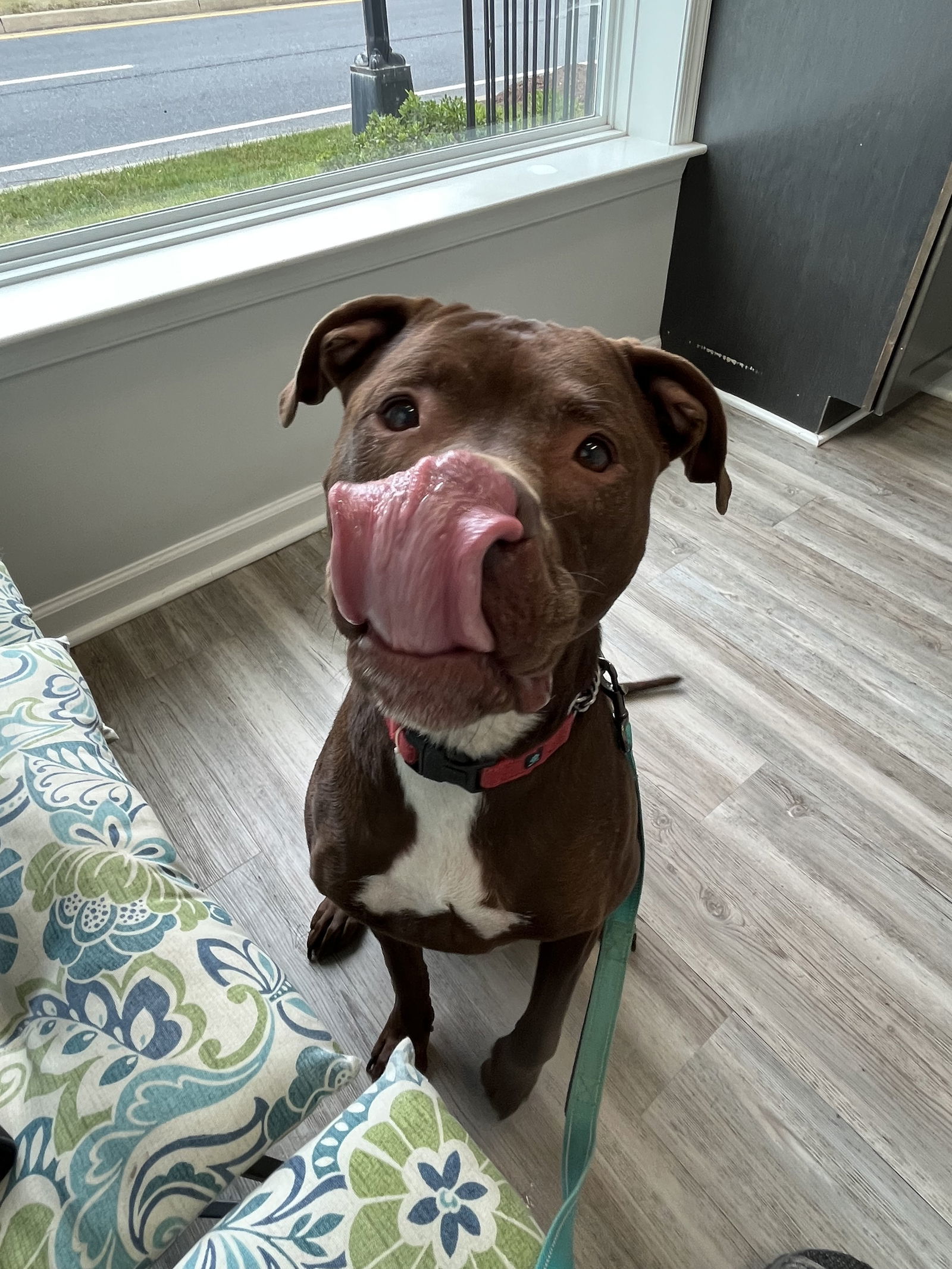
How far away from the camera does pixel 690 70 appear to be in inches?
95.4

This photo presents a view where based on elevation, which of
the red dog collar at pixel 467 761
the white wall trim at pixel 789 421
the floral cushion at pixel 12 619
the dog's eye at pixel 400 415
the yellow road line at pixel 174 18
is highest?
the yellow road line at pixel 174 18

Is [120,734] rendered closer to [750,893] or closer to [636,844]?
[636,844]

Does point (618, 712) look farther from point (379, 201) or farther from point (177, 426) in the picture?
point (379, 201)

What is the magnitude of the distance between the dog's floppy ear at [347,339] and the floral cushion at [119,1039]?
0.56m

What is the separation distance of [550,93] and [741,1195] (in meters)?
2.90

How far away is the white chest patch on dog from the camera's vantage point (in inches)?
36.6

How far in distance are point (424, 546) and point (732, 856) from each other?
1274 millimetres

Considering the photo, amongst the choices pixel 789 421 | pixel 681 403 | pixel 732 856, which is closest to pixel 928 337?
pixel 789 421

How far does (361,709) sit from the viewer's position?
99cm

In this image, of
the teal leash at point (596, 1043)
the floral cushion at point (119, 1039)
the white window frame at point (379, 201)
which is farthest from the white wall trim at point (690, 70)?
the floral cushion at point (119, 1039)

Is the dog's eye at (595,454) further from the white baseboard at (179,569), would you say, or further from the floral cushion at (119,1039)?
the white baseboard at (179,569)

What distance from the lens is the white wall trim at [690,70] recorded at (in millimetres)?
2326

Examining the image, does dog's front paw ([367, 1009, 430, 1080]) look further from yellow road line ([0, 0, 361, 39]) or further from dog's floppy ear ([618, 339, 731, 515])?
yellow road line ([0, 0, 361, 39])

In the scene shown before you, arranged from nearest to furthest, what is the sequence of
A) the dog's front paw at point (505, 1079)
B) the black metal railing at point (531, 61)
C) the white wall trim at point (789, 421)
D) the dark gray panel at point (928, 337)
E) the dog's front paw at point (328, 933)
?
the dog's front paw at point (505, 1079)
the dog's front paw at point (328, 933)
the dark gray panel at point (928, 337)
the black metal railing at point (531, 61)
the white wall trim at point (789, 421)
